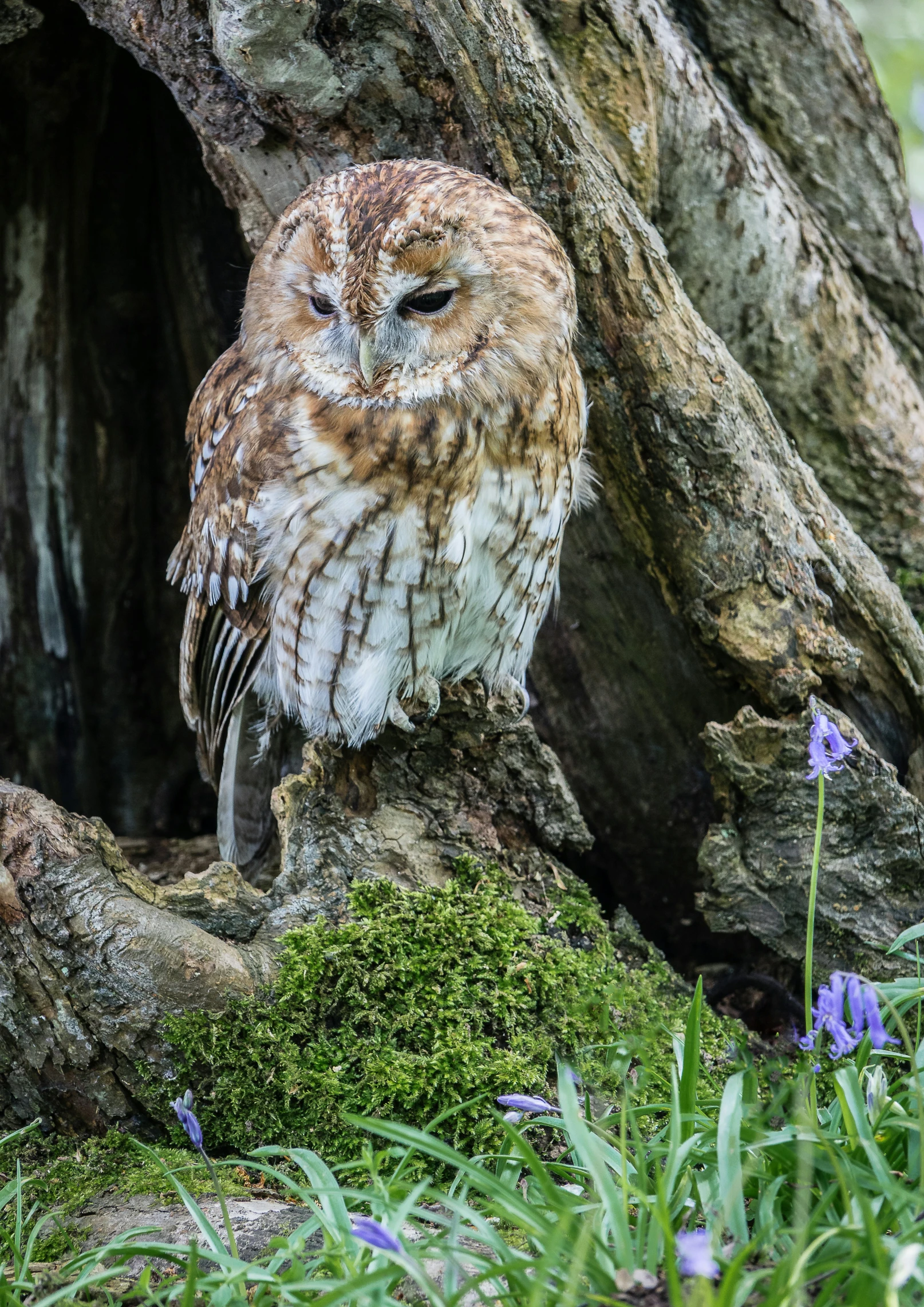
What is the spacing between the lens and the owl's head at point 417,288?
2.10 meters

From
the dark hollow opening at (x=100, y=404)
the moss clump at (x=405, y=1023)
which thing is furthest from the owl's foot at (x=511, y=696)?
the dark hollow opening at (x=100, y=404)

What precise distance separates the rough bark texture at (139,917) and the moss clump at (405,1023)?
0.07 metres

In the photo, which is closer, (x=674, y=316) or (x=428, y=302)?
(x=428, y=302)

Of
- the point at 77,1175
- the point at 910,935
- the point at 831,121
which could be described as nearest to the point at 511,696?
the point at 910,935

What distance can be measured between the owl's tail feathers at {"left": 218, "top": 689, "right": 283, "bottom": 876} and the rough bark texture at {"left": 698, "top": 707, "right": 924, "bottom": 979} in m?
1.21

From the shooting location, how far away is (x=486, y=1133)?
6.50 feet

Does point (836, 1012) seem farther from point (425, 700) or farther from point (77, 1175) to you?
point (77, 1175)

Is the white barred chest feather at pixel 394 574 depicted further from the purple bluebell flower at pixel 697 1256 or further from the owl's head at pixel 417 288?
the purple bluebell flower at pixel 697 1256

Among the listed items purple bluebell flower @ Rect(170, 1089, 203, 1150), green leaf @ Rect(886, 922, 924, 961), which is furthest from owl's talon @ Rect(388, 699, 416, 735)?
green leaf @ Rect(886, 922, 924, 961)

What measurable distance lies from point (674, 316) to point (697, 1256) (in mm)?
2021

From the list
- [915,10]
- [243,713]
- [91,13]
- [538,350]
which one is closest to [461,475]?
[538,350]

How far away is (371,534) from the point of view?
2326 mm

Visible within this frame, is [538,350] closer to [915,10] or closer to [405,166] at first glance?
[405,166]

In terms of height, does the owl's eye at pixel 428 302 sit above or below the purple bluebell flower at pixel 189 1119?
above
